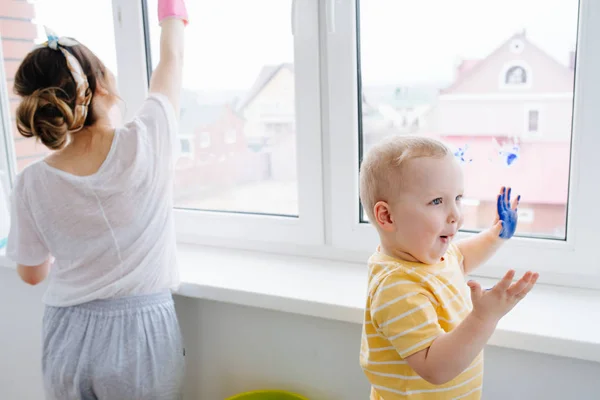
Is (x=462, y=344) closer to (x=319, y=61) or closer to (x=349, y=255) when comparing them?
(x=349, y=255)

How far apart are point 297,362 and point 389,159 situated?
0.58 m

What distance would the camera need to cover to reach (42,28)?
1.72m

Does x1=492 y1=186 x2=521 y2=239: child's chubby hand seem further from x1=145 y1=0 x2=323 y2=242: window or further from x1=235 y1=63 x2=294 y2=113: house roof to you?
x1=235 y1=63 x2=294 y2=113: house roof

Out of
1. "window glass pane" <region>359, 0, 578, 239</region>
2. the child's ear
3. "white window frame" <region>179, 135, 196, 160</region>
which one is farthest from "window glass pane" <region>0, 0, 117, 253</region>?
the child's ear

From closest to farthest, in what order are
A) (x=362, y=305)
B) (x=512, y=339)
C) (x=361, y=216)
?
(x=512, y=339), (x=362, y=305), (x=361, y=216)

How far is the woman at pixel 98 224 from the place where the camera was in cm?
107

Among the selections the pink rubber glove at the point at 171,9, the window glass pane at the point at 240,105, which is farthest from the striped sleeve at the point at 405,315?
the pink rubber glove at the point at 171,9

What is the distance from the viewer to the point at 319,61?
1293mm

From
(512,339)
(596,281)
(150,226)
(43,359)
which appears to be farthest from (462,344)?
(43,359)

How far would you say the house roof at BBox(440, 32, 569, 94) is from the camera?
1108mm

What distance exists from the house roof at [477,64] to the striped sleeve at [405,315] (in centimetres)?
54

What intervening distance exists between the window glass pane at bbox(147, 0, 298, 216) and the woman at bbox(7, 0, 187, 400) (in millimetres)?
235

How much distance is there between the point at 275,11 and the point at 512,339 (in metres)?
0.90

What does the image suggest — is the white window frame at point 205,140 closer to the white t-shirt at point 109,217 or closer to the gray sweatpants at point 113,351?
the white t-shirt at point 109,217
